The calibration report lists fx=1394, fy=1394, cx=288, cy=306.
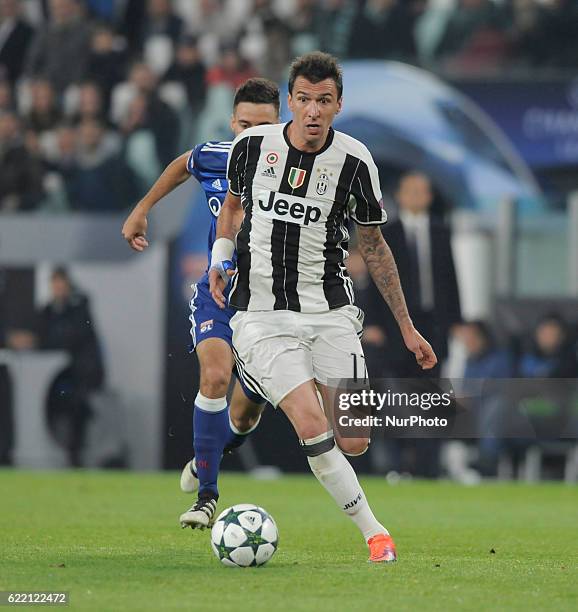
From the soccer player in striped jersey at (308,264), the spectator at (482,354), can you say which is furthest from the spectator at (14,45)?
the soccer player in striped jersey at (308,264)

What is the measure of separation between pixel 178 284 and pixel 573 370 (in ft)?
12.9

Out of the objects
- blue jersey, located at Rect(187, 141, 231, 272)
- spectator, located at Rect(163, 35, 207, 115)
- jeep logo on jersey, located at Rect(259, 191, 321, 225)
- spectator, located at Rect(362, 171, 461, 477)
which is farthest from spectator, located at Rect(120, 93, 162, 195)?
jeep logo on jersey, located at Rect(259, 191, 321, 225)

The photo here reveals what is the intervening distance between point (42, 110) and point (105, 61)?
94cm

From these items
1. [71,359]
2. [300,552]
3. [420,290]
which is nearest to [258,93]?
[300,552]

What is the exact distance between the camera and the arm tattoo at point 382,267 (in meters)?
6.43

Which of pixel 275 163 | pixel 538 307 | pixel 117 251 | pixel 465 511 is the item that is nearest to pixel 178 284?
pixel 117 251

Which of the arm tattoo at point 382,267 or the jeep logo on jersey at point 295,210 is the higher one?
the jeep logo on jersey at point 295,210

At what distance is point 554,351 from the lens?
1320 centimetres

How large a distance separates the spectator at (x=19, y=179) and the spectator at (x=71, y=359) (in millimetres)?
1512

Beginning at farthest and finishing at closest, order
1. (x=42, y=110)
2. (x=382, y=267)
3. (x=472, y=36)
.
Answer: (x=42, y=110), (x=472, y=36), (x=382, y=267)

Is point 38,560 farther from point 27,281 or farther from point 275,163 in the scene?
point 27,281

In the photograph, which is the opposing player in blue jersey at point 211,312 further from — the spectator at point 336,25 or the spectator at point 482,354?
the spectator at point 336,25

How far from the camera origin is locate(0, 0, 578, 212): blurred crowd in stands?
49.8 ft

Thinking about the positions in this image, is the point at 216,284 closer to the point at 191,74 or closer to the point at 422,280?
the point at 422,280
